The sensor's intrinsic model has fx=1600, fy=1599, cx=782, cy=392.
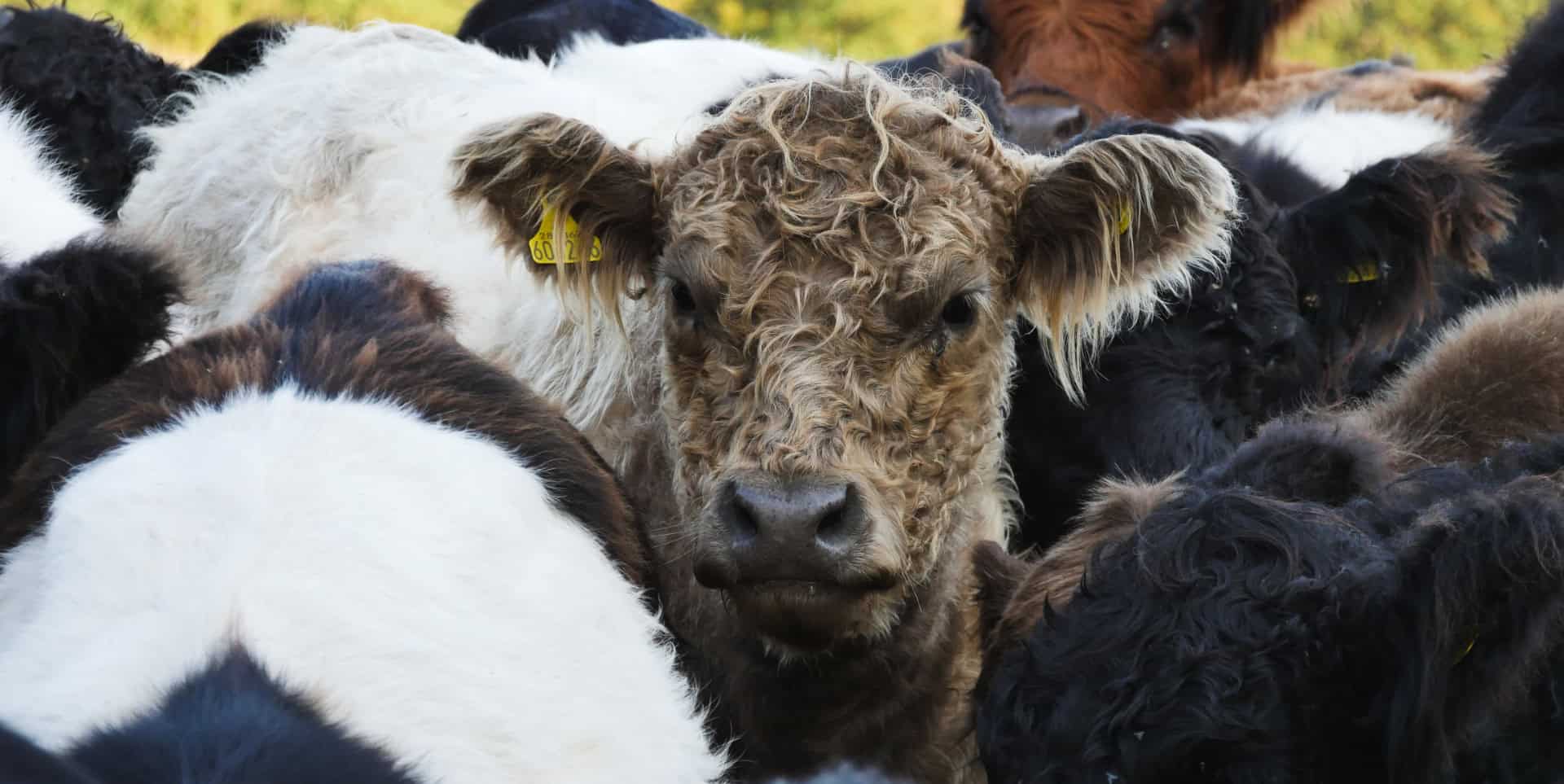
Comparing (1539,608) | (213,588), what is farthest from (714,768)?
(1539,608)

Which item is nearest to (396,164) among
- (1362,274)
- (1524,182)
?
(1362,274)

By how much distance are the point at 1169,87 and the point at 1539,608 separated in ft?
19.8

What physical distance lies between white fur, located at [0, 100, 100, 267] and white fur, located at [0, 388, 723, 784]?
3.96 ft

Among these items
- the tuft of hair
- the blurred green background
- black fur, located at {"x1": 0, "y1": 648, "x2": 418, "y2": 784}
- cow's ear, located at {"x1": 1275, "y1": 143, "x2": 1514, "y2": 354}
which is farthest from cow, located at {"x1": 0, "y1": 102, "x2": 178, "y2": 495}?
the blurred green background

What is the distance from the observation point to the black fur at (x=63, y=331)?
3016mm

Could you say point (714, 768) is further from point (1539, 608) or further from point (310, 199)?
point (310, 199)

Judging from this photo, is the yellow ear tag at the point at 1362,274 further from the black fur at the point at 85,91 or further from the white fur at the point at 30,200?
the black fur at the point at 85,91

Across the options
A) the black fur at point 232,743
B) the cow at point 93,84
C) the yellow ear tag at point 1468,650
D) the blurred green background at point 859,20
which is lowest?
the blurred green background at point 859,20

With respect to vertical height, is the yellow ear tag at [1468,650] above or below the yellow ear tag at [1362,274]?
above

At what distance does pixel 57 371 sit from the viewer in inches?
120

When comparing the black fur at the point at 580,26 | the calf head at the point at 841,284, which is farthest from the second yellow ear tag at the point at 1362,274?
the black fur at the point at 580,26

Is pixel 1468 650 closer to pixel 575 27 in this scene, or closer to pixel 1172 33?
pixel 575 27

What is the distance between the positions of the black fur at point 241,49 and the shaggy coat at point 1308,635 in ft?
15.5

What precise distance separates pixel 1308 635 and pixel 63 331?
2295 mm
